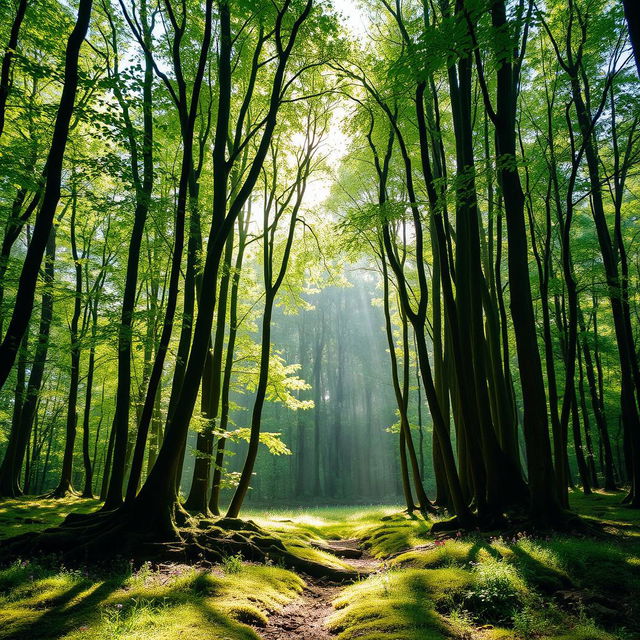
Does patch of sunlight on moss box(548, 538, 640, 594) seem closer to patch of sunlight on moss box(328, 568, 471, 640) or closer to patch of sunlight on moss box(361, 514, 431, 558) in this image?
patch of sunlight on moss box(328, 568, 471, 640)

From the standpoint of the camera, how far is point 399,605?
3893mm

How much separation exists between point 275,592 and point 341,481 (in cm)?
3456

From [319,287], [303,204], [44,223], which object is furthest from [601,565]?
[303,204]

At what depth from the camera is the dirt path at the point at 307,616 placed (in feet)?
12.5

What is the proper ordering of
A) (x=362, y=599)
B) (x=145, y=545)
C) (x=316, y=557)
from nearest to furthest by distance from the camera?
1. (x=362, y=599)
2. (x=145, y=545)
3. (x=316, y=557)

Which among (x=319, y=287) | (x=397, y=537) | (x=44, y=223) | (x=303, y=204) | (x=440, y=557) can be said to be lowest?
(x=397, y=537)

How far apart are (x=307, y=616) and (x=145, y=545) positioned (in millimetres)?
2450

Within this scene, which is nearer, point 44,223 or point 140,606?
point 140,606

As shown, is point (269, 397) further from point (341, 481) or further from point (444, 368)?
point (341, 481)

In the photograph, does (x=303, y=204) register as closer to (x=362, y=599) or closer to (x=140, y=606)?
(x=362, y=599)

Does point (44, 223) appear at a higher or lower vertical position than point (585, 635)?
higher

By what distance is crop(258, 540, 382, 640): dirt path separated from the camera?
150 inches

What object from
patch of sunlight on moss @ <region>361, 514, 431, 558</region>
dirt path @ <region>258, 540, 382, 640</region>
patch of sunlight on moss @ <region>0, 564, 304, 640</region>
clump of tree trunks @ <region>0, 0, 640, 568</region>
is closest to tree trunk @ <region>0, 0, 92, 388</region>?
clump of tree trunks @ <region>0, 0, 640, 568</region>

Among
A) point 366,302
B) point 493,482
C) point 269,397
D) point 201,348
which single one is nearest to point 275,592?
point 201,348
